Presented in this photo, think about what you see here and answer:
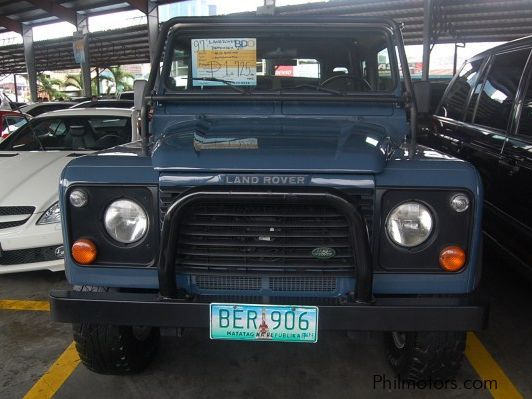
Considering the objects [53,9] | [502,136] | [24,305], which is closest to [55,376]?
[24,305]

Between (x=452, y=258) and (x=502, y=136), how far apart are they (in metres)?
1.90

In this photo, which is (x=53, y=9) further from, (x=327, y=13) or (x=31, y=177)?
(x=31, y=177)

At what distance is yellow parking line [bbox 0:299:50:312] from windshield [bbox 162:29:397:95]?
192 cm

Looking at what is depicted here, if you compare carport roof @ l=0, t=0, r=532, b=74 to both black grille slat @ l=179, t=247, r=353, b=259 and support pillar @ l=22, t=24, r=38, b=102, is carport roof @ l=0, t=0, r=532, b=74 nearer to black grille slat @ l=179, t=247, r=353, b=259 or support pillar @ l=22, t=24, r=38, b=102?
support pillar @ l=22, t=24, r=38, b=102

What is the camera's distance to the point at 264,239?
7.09 ft

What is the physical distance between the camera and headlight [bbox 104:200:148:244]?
2209mm

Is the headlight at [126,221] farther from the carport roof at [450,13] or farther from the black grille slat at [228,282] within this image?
the carport roof at [450,13]

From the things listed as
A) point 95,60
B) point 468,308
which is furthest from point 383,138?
point 95,60

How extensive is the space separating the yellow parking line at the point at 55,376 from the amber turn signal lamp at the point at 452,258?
2.08 metres

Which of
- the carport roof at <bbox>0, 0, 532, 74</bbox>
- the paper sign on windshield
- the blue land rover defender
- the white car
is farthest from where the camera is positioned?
the carport roof at <bbox>0, 0, 532, 74</bbox>

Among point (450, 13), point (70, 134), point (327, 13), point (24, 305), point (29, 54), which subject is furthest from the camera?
point (29, 54)

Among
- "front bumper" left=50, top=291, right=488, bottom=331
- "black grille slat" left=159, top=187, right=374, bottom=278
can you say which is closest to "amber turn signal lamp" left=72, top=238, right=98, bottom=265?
"front bumper" left=50, top=291, right=488, bottom=331

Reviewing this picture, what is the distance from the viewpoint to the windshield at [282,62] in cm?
304

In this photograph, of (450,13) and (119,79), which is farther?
(119,79)
